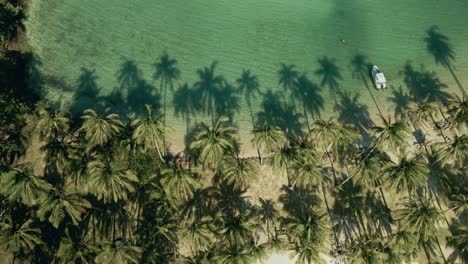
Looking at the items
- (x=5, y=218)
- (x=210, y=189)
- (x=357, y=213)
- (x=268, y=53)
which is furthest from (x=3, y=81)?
(x=357, y=213)

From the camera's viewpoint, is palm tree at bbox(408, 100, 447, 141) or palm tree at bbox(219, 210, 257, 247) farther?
palm tree at bbox(408, 100, 447, 141)

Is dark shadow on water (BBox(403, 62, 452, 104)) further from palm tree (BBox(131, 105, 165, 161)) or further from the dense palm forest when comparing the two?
palm tree (BBox(131, 105, 165, 161))

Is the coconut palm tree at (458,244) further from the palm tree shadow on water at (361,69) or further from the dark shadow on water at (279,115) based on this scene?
the dark shadow on water at (279,115)

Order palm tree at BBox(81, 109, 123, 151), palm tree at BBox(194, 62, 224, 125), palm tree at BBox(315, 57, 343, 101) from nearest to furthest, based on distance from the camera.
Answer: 1. palm tree at BBox(81, 109, 123, 151)
2. palm tree at BBox(194, 62, 224, 125)
3. palm tree at BBox(315, 57, 343, 101)

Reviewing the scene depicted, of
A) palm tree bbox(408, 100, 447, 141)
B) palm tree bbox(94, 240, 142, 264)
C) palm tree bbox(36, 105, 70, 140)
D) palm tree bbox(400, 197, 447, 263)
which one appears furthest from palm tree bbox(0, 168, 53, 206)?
palm tree bbox(408, 100, 447, 141)

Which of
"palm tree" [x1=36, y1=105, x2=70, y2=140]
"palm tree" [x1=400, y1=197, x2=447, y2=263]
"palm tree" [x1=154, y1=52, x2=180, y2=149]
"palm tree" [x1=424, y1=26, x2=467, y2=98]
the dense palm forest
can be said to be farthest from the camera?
"palm tree" [x1=424, y1=26, x2=467, y2=98]

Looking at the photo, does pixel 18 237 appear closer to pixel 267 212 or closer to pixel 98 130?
pixel 98 130

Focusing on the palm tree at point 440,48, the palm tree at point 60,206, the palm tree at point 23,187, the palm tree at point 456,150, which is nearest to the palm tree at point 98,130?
the palm tree at point 60,206

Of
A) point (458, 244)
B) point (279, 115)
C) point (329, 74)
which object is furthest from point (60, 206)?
point (458, 244)
